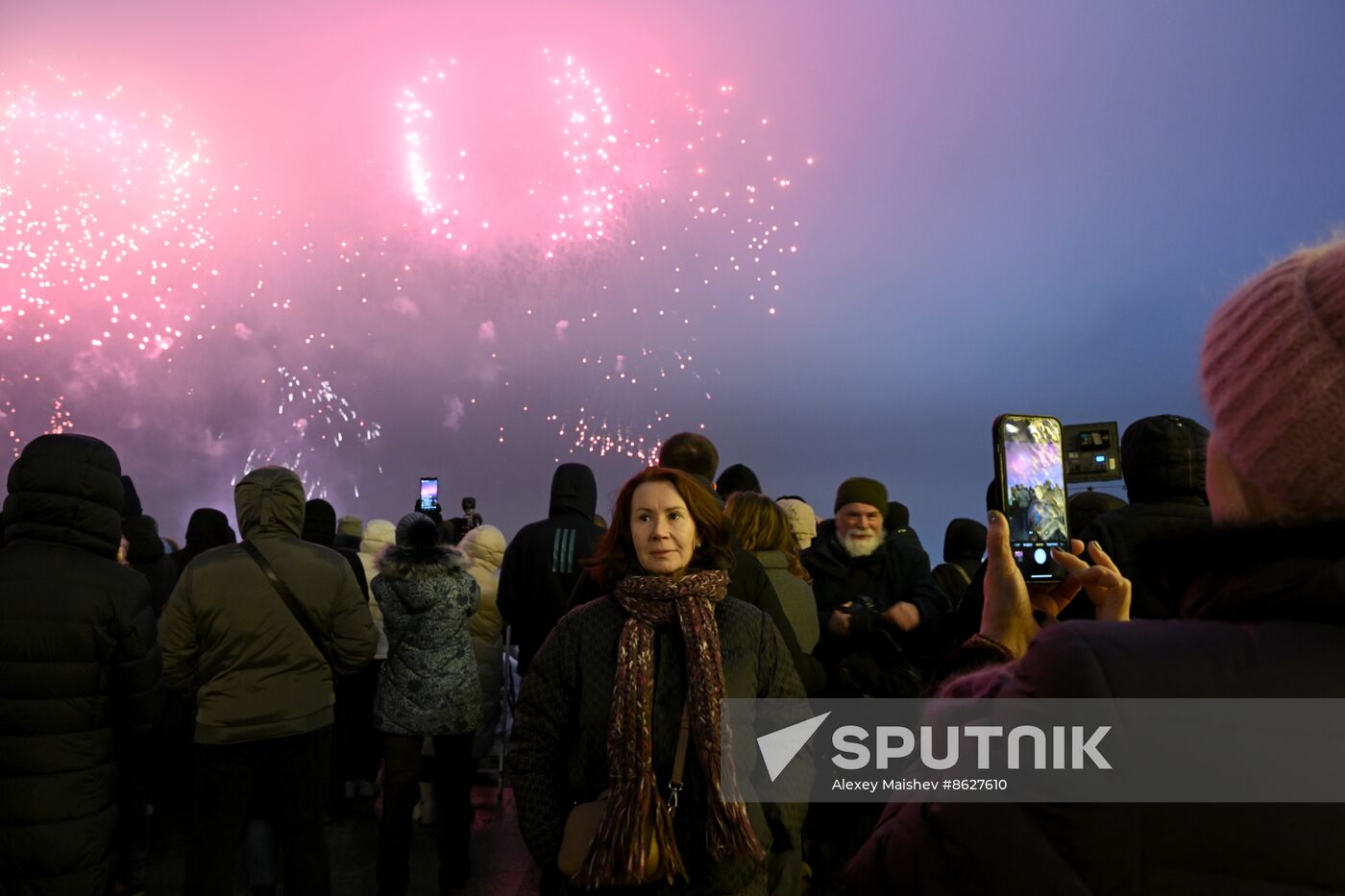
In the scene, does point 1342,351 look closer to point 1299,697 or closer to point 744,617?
point 1299,697

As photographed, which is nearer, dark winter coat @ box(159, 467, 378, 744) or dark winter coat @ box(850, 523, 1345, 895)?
dark winter coat @ box(850, 523, 1345, 895)

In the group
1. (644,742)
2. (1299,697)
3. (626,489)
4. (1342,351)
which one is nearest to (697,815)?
(644,742)

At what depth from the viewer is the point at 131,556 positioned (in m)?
5.75

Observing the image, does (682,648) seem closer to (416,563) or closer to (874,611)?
(874,611)

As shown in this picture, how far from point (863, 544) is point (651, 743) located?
2.38m

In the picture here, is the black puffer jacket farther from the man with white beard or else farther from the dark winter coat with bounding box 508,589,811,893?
the man with white beard

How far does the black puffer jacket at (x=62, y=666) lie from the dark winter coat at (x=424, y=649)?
1505 mm

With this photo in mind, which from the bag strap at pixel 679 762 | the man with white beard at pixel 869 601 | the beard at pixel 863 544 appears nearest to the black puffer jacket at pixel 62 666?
the bag strap at pixel 679 762

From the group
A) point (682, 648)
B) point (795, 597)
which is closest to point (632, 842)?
point (682, 648)

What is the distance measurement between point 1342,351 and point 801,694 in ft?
7.71

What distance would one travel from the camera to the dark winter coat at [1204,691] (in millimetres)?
815

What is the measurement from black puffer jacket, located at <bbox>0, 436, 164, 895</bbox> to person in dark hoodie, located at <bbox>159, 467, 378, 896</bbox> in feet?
0.94

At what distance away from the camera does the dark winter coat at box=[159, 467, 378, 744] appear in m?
3.79

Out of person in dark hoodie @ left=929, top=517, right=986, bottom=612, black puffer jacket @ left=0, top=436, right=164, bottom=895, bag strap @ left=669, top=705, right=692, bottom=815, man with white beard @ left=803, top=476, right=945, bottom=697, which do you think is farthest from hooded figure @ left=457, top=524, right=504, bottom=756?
bag strap @ left=669, top=705, right=692, bottom=815
